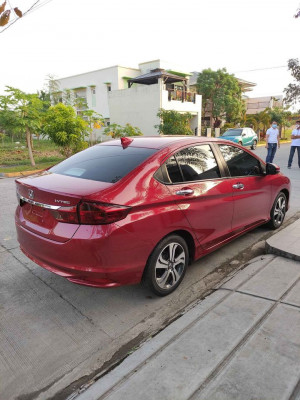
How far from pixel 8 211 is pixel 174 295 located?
4.35 m

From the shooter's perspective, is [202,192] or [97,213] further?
[202,192]

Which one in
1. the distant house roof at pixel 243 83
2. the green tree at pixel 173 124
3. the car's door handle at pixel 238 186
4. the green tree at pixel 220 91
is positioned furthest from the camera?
the distant house roof at pixel 243 83

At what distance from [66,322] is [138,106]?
2320 cm

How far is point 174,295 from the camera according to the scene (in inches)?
120

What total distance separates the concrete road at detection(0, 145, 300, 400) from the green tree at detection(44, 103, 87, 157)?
31.7 feet

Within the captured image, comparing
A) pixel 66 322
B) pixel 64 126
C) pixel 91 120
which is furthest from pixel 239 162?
pixel 91 120

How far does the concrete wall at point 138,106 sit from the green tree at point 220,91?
960 centimetres

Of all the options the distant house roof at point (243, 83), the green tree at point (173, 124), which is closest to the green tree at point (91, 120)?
the green tree at point (173, 124)

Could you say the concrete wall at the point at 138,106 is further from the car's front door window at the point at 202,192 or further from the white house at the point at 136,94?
the car's front door window at the point at 202,192

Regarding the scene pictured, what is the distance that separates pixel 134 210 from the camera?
98.3 inches

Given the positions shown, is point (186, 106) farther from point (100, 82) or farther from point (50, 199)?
point (50, 199)

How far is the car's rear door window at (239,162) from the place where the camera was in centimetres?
371

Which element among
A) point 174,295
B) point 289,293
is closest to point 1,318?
point 174,295

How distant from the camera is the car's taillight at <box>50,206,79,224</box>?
241 cm
